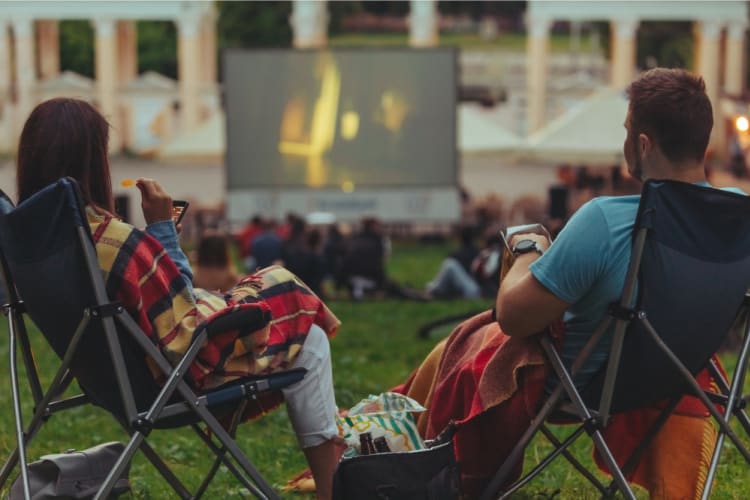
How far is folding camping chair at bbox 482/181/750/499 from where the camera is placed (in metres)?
4.27

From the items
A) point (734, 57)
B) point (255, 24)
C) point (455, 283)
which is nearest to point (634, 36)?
point (734, 57)

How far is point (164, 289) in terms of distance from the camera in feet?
14.2

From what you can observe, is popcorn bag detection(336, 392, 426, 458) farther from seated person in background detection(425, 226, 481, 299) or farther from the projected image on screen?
the projected image on screen

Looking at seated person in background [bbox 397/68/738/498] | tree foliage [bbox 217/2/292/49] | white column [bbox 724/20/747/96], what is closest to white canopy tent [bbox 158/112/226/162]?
white column [bbox 724/20/747/96]

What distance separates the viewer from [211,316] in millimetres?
4289

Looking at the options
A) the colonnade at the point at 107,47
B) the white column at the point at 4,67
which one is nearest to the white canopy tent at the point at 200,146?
the colonnade at the point at 107,47

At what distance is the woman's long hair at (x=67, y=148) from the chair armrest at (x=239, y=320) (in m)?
0.43

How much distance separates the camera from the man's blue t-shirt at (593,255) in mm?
4352

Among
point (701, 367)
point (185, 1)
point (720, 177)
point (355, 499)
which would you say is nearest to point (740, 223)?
point (701, 367)

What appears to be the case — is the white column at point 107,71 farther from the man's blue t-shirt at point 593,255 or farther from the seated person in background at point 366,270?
the man's blue t-shirt at point 593,255

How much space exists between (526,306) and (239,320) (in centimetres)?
73

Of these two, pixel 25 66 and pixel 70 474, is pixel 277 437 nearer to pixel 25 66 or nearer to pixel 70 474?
pixel 70 474

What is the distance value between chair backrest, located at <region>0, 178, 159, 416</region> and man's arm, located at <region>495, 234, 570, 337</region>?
35.9 inches

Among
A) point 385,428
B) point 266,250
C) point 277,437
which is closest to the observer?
point 385,428
